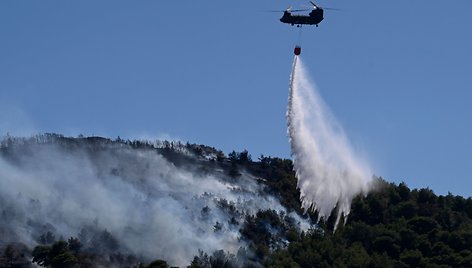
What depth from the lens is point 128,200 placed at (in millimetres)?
173500

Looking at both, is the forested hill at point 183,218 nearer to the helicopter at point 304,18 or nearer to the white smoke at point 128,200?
the white smoke at point 128,200

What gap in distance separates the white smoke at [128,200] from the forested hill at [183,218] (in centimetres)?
21

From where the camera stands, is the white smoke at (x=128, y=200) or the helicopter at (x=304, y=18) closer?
the helicopter at (x=304, y=18)

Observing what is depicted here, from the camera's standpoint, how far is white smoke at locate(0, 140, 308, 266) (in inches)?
6225

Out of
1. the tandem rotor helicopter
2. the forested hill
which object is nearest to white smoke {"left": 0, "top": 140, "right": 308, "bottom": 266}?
the forested hill

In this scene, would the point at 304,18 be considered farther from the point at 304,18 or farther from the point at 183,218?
the point at 183,218

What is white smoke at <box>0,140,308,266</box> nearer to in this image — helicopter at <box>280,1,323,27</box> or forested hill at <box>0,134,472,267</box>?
forested hill at <box>0,134,472,267</box>

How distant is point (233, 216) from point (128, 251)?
87.8ft

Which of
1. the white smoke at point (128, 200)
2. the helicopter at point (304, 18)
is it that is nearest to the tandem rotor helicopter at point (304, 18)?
the helicopter at point (304, 18)

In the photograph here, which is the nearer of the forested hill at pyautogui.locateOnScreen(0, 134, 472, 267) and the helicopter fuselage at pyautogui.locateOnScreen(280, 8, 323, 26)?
the helicopter fuselage at pyautogui.locateOnScreen(280, 8, 323, 26)

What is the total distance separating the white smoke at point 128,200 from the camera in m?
158


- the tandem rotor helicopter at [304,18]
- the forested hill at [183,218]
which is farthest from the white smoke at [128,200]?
the tandem rotor helicopter at [304,18]

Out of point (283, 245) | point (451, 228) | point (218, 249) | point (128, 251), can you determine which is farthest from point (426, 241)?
point (128, 251)

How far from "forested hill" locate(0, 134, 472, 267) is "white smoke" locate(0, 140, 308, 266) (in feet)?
0.70
